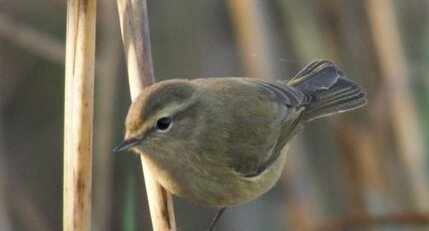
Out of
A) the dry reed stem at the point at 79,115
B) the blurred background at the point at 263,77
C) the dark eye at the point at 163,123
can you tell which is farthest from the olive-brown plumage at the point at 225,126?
the blurred background at the point at 263,77

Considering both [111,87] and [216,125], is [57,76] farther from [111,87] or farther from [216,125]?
[216,125]

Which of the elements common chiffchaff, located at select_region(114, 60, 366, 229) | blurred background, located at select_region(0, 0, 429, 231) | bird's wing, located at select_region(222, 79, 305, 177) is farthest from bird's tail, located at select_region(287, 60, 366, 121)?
blurred background, located at select_region(0, 0, 429, 231)

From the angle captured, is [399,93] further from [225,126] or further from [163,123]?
[163,123]

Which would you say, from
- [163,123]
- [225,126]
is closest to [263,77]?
[225,126]

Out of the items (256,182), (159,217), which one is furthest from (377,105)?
(159,217)

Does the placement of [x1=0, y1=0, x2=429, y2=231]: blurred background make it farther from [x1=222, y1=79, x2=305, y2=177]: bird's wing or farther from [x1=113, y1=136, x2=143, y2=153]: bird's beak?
[x1=113, y1=136, x2=143, y2=153]: bird's beak

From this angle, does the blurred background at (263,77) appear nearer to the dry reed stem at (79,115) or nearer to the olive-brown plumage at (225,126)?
the olive-brown plumage at (225,126)

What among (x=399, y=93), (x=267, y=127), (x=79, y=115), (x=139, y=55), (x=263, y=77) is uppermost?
(x=139, y=55)
